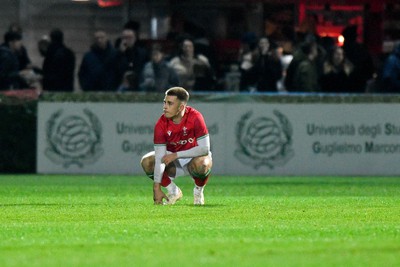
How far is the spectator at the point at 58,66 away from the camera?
26.8 metres

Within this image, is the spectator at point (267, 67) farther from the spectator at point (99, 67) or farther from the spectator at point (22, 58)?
the spectator at point (22, 58)

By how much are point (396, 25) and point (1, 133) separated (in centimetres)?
968

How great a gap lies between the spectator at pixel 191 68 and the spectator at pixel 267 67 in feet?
3.07

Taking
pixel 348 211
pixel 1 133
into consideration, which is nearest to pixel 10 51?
pixel 1 133

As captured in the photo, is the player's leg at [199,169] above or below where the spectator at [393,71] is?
below

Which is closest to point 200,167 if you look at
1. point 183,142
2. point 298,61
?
point 183,142

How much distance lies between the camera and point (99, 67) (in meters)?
26.7

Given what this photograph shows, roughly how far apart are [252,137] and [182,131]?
9.03 m

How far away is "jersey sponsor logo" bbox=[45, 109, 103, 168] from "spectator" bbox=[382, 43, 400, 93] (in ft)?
18.8

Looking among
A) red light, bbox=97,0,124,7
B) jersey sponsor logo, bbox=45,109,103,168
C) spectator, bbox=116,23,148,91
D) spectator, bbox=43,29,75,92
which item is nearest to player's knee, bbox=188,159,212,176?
jersey sponsor logo, bbox=45,109,103,168

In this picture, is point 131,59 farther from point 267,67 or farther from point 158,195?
point 158,195

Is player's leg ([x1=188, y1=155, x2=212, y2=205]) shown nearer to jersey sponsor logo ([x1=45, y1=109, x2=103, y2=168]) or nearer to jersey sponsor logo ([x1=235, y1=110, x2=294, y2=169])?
jersey sponsor logo ([x1=235, y1=110, x2=294, y2=169])

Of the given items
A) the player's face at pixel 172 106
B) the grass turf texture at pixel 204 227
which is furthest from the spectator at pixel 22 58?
the player's face at pixel 172 106

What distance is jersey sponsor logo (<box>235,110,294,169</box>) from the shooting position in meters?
24.9
